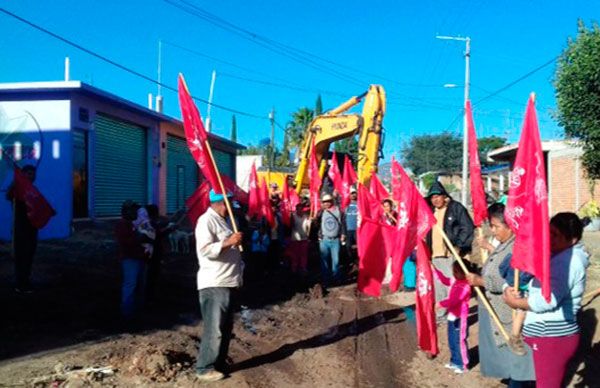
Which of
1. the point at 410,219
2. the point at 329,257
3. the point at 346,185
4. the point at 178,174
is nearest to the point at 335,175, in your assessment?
the point at 346,185

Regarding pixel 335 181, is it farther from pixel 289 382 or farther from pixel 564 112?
pixel 289 382

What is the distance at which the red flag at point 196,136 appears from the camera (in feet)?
19.6

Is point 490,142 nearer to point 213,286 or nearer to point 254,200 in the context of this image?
point 254,200

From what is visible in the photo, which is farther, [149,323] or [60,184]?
[60,184]

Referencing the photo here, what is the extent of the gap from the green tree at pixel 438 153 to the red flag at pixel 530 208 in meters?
64.1

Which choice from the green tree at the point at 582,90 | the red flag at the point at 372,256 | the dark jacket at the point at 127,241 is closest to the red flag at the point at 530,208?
the red flag at the point at 372,256

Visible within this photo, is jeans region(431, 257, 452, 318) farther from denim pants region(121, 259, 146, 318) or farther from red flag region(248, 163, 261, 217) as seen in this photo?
red flag region(248, 163, 261, 217)

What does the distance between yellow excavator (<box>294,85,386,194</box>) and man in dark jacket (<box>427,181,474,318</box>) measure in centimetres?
577

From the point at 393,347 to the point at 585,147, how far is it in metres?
7.86

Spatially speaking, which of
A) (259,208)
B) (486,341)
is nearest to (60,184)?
(259,208)

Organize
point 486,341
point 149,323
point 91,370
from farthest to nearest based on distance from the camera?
point 149,323, point 91,370, point 486,341

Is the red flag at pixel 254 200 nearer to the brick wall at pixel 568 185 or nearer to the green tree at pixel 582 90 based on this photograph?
the green tree at pixel 582 90

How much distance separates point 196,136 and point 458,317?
11.1 feet

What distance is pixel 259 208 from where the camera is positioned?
42.5ft
